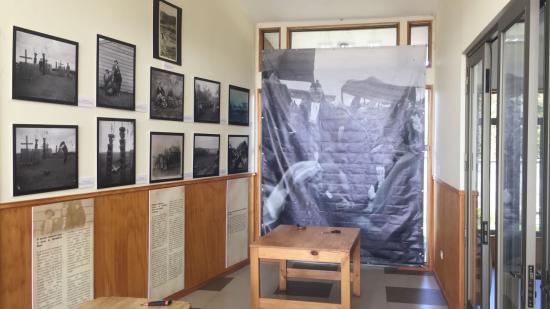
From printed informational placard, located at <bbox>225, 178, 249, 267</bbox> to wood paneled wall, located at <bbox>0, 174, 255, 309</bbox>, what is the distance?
95mm

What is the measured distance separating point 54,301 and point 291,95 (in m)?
3.84

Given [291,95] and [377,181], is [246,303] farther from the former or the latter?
[291,95]

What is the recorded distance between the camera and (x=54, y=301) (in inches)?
127

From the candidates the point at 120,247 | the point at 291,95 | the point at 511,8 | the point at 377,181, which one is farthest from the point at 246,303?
the point at 511,8

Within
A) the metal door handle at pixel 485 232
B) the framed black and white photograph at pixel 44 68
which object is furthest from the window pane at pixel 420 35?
the framed black and white photograph at pixel 44 68

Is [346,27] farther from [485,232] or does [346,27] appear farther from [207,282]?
[485,232]

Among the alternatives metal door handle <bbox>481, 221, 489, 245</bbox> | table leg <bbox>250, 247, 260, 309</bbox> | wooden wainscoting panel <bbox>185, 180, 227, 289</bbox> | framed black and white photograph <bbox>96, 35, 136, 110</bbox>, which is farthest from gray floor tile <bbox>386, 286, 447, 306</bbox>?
framed black and white photograph <bbox>96, 35, 136, 110</bbox>

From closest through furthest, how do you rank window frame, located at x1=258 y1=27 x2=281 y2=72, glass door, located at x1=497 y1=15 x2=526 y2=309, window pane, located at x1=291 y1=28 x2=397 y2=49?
glass door, located at x1=497 y1=15 x2=526 y2=309 < window pane, located at x1=291 y1=28 x2=397 y2=49 < window frame, located at x1=258 y1=27 x2=281 y2=72

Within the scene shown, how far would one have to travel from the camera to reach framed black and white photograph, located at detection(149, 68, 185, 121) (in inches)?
170

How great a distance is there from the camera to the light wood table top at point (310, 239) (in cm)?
394

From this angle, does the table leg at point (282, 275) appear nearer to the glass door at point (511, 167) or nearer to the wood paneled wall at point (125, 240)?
the wood paneled wall at point (125, 240)

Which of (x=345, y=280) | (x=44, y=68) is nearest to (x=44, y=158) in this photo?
(x=44, y=68)

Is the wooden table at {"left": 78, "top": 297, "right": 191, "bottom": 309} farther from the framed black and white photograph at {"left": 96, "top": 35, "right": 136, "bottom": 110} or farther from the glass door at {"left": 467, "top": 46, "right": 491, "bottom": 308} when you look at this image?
the glass door at {"left": 467, "top": 46, "right": 491, "bottom": 308}

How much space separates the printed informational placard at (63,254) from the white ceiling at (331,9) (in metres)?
3.36
